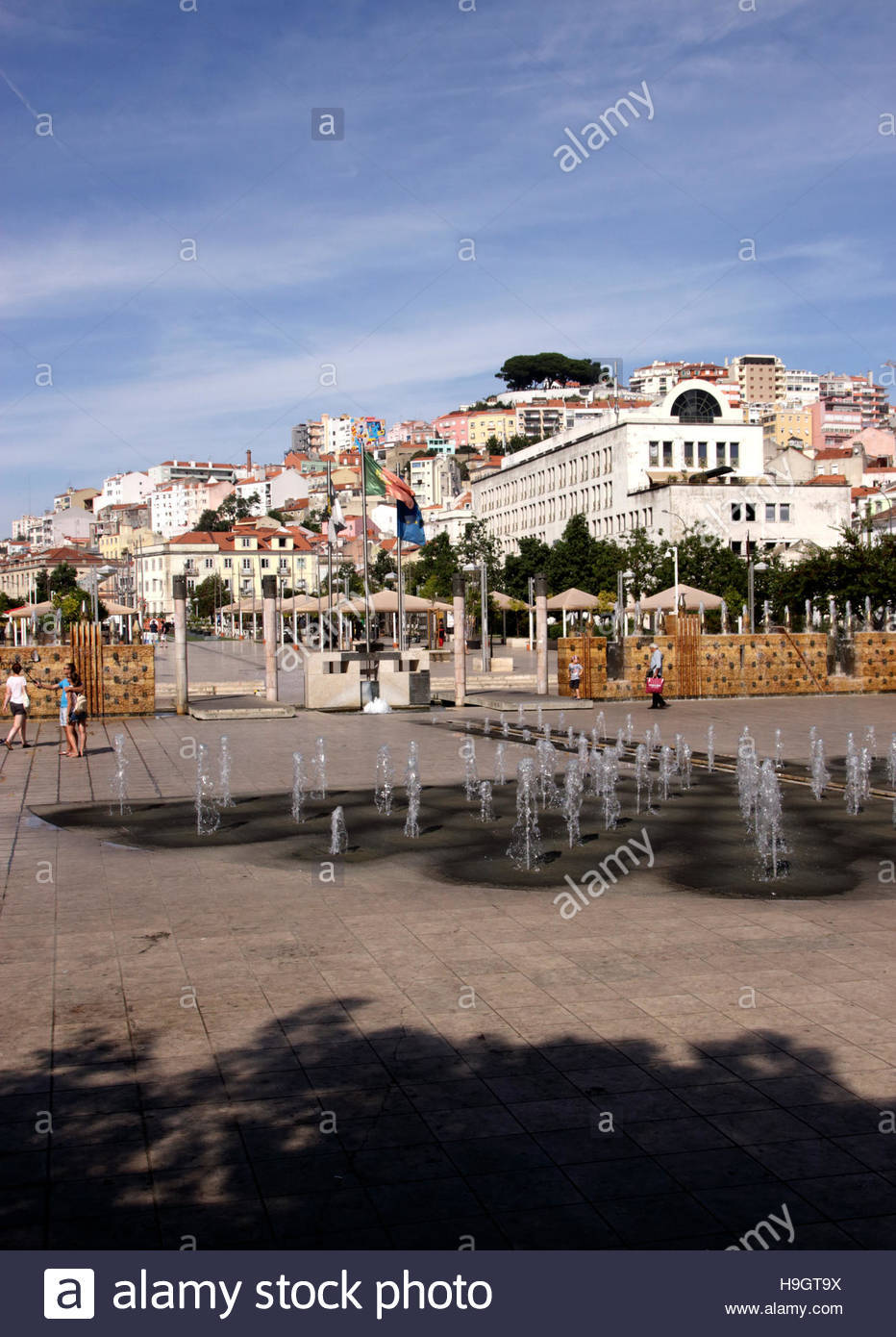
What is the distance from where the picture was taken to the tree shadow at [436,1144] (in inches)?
181

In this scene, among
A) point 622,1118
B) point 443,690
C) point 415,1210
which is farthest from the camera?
point 443,690

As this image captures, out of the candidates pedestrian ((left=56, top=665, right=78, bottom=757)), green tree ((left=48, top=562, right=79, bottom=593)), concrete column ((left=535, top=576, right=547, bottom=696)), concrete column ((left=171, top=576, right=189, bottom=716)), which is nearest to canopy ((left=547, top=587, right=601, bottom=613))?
concrete column ((left=535, top=576, right=547, bottom=696))

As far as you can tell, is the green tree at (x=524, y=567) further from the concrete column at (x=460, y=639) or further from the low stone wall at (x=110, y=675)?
the low stone wall at (x=110, y=675)

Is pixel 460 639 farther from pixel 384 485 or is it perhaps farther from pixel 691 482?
pixel 691 482

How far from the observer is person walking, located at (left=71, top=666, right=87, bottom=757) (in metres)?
20.3

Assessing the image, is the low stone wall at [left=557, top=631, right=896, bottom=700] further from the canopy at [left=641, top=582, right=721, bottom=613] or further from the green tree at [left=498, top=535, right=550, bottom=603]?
the green tree at [left=498, top=535, right=550, bottom=603]

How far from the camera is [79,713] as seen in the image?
2033 centimetres

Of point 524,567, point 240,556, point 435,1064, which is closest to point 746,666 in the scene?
point 435,1064

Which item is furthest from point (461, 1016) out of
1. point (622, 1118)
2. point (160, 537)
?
point (160, 537)

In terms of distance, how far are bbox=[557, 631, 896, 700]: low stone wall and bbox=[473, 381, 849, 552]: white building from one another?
39.4 m

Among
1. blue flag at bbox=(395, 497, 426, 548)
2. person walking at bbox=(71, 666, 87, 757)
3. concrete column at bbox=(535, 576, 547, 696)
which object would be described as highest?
blue flag at bbox=(395, 497, 426, 548)

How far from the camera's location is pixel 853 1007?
709 centimetres
